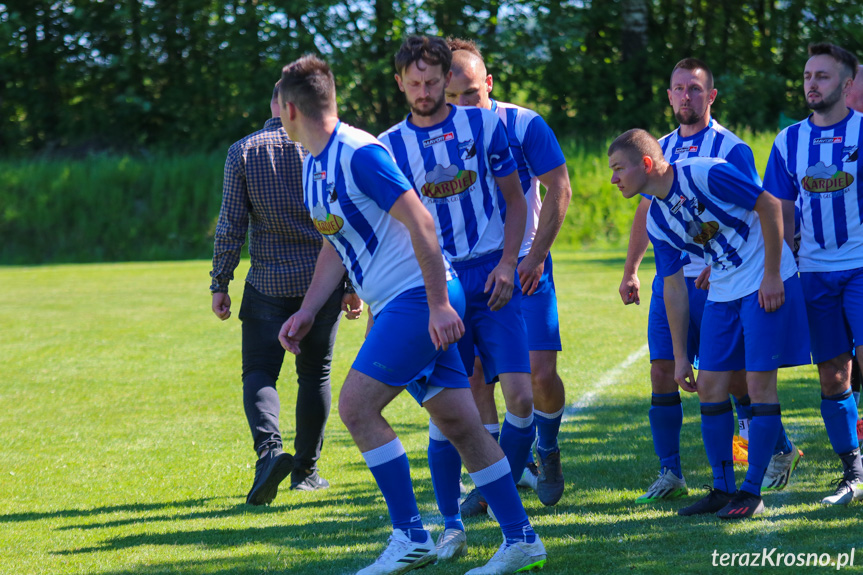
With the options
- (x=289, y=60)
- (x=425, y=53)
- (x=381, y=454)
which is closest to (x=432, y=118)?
(x=425, y=53)

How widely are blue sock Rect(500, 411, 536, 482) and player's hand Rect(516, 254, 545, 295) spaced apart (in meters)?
0.64

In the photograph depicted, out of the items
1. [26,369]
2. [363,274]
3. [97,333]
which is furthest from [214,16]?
[363,274]

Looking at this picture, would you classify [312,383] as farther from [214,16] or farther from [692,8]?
[692,8]

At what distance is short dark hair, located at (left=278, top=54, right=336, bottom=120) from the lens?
146 inches

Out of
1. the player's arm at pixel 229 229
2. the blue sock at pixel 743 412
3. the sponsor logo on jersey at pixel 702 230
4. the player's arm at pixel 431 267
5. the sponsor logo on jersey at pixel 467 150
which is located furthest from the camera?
the player's arm at pixel 229 229

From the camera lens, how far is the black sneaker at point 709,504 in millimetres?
4719

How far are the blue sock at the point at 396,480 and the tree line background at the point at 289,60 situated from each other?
94.3 feet

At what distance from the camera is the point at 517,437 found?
4.70 meters

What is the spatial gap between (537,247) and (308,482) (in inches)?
79.7

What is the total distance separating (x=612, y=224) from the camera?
84.2 ft

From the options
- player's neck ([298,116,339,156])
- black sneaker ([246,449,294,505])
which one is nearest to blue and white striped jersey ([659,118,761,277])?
player's neck ([298,116,339,156])

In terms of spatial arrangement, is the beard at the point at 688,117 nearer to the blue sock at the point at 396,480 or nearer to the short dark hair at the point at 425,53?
the short dark hair at the point at 425,53

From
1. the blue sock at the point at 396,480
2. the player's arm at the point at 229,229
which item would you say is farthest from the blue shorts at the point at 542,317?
the player's arm at the point at 229,229

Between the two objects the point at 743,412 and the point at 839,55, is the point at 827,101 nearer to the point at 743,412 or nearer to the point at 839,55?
the point at 839,55
